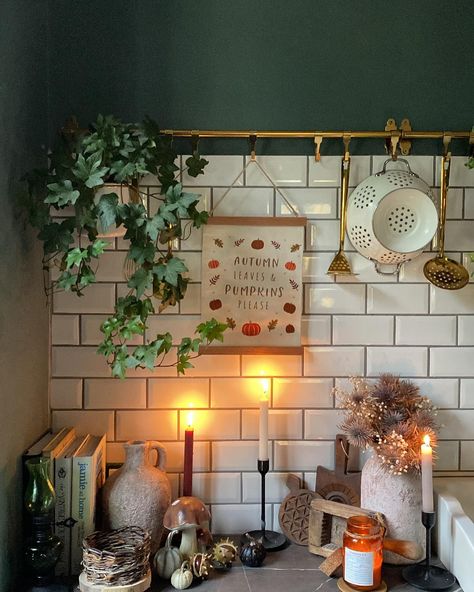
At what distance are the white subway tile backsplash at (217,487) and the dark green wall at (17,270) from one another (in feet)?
1.35

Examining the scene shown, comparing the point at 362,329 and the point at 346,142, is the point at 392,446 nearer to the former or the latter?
the point at 362,329

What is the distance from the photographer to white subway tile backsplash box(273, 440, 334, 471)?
1725 millimetres

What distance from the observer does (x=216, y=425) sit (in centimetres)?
172

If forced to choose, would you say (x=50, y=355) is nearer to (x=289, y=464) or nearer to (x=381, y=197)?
(x=289, y=464)

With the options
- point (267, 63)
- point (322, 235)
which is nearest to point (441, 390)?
point (322, 235)

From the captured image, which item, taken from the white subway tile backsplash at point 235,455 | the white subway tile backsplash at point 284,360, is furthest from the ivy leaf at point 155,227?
the white subway tile backsplash at point 235,455

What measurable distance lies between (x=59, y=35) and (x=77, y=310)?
67 centimetres

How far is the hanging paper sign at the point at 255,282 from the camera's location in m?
1.69

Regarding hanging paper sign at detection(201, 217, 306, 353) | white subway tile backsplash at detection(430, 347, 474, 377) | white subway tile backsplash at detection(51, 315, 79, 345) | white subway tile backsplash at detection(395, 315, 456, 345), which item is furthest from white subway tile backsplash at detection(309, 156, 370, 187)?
white subway tile backsplash at detection(51, 315, 79, 345)

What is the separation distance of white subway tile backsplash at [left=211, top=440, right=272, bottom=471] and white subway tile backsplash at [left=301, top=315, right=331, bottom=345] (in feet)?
0.95

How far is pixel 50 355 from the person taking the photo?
1688mm

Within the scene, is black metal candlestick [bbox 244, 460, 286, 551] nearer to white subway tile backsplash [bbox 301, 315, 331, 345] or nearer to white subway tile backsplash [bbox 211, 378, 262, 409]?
white subway tile backsplash [bbox 211, 378, 262, 409]

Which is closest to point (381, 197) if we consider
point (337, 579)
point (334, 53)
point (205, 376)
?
point (334, 53)

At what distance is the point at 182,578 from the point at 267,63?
120cm
